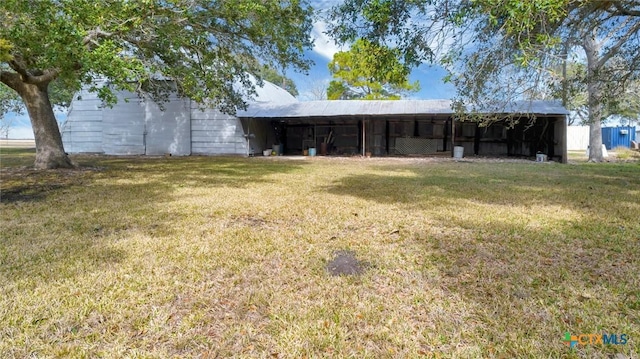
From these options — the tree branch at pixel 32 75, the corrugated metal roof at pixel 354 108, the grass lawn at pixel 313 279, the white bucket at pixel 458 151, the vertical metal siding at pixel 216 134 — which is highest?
the corrugated metal roof at pixel 354 108

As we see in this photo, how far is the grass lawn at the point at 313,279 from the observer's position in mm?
1992

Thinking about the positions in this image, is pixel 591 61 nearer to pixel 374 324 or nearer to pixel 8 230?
pixel 374 324

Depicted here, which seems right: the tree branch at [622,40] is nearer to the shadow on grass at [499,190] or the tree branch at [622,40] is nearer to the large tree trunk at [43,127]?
the shadow on grass at [499,190]

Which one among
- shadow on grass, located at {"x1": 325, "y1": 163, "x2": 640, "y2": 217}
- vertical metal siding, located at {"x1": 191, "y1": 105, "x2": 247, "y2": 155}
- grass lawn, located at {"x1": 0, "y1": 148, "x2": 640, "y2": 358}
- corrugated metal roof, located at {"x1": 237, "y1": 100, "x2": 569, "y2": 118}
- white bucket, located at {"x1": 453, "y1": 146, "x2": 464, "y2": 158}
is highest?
corrugated metal roof, located at {"x1": 237, "y1": 100, "x2": 569, "y2": 118}

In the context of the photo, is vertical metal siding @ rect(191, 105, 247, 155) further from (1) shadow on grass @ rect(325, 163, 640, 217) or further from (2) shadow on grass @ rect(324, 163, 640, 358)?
(2) shadow on grass @ rect(324, 163, 640, 358)

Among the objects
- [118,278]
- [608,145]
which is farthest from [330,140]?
[608,145]

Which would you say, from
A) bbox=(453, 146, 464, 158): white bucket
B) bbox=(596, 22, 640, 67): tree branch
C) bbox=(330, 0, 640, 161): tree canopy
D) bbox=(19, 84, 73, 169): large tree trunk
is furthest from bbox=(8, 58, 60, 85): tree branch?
bbox=(453, 146, 464, 158): white bucket

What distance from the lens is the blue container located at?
1064 inches

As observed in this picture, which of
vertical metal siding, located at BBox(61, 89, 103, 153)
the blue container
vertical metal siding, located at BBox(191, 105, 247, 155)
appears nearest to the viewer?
vertical metal siding, located at BBox(191, 105, 247, 155)

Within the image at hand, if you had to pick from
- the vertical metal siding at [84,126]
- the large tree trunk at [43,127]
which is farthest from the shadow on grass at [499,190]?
the vertical metal siding at [84,126]

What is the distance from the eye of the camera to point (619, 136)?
1080 inches

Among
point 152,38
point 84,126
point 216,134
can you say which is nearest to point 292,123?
point 216,134

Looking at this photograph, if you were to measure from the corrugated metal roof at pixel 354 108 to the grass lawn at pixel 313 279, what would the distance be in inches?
469

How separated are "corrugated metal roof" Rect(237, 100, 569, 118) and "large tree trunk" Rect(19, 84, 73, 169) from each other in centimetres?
884
